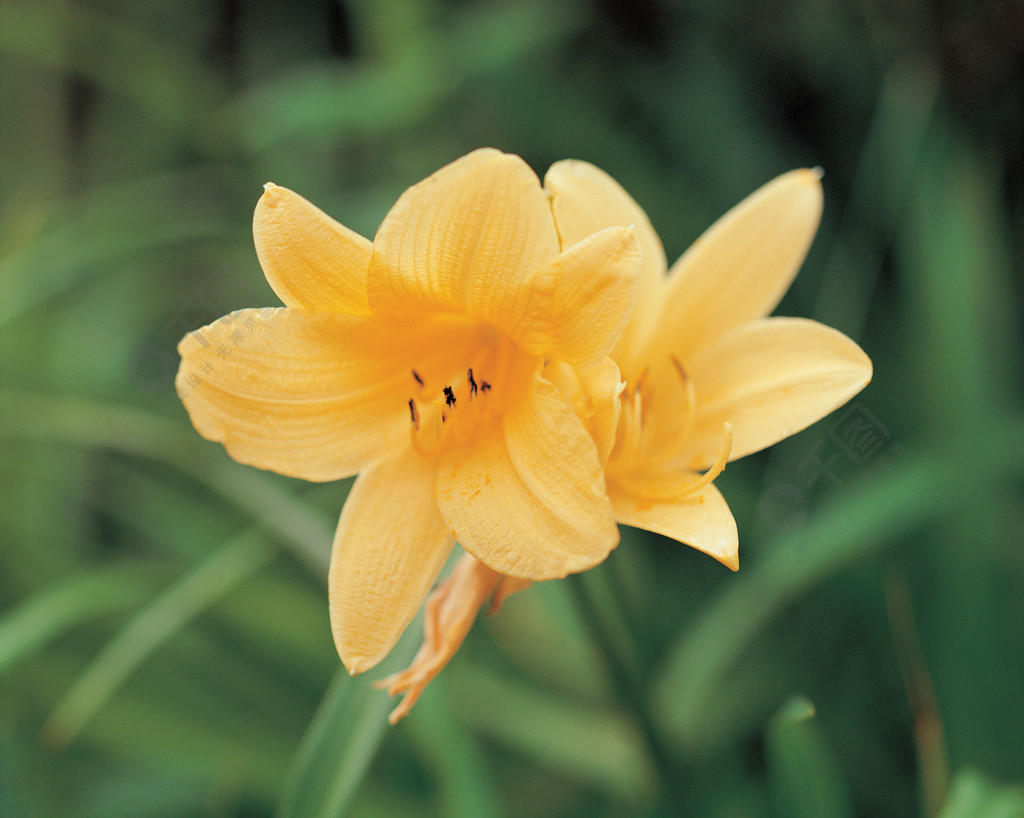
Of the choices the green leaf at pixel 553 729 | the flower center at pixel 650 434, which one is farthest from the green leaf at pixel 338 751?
the green leaf at pixel 553 729

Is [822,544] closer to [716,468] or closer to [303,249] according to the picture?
[716,468]

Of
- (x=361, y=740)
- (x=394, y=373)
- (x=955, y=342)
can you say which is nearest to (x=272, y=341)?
(x=394, y=373)

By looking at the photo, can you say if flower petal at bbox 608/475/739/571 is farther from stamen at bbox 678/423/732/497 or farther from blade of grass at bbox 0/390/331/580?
blade of grass at bbox 0/390/331/580

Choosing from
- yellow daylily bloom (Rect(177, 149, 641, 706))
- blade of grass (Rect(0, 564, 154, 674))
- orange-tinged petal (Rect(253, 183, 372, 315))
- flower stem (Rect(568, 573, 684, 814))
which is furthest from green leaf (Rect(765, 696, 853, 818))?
blade of grass (Rect(0, 564, 154, 674))

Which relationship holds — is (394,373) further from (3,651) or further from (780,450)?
(780,450)

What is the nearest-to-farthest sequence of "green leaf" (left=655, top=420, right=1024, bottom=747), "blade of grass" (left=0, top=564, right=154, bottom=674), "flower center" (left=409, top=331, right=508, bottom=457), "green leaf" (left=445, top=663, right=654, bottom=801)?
1. "flower center" (left=409, top=331, right=508, bottom=457)
2. "blade of grass" (left=0, top=564, right=154, bottom=674)
3. "green leaf" (left=655, top=420, right=1024, bottom=747)
4. "green leaf" (left=445, top=663, right=654, bottom=801)

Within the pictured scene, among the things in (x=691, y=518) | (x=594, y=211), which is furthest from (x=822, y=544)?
(x=594, y=211)
